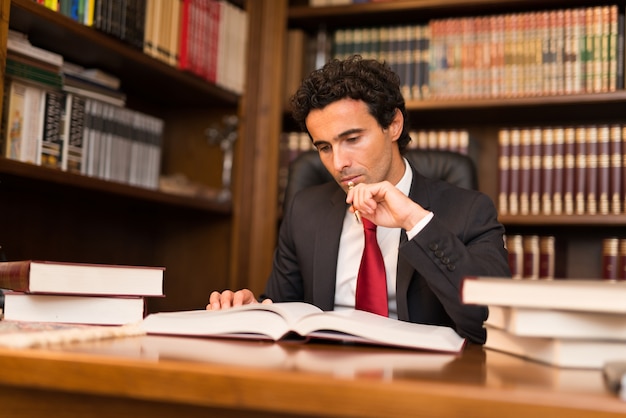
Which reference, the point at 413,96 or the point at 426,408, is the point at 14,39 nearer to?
the point at 413,96

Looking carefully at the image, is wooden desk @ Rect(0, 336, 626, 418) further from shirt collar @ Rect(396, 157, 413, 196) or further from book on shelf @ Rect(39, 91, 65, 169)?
book on shelf @ Rect(39, 91, 65, 169)

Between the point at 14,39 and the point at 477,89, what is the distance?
1.47 metres

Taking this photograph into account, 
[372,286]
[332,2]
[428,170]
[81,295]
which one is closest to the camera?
[81,295]

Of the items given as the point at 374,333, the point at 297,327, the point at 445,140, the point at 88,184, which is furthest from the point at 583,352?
the point at 445,140

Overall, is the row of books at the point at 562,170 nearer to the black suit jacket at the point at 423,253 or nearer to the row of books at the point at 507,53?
the row of books at the point at 507,53

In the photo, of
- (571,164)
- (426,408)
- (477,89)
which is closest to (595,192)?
(571,164)

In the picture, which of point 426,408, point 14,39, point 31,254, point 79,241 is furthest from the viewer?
point 79,241

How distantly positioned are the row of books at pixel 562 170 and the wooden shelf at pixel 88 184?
3.35ft

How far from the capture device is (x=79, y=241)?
248 centimetres

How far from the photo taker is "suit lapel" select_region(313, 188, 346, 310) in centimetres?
171

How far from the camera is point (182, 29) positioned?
2.45m

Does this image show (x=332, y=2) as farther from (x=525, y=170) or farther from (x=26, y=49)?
(x=26, y=49)

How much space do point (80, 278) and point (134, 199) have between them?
4.19ft

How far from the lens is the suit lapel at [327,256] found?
171cm
